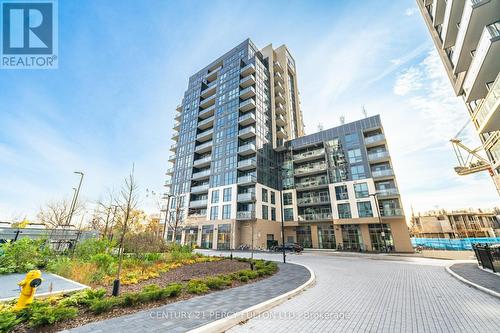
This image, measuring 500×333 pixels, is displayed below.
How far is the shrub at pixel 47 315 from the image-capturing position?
4.27m

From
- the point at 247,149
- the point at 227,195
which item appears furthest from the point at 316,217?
the point at 247,149

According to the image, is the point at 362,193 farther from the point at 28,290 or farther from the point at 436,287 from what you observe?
the point at 28,290

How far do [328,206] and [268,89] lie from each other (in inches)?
Result: 1189

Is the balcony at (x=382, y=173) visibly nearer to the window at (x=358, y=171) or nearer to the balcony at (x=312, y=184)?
the window at (x=358, y=171)

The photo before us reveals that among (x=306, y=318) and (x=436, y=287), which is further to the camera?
(x=436, y=287)

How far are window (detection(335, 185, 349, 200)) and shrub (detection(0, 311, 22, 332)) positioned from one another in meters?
38.2

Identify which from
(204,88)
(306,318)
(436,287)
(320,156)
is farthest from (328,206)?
(204,88)

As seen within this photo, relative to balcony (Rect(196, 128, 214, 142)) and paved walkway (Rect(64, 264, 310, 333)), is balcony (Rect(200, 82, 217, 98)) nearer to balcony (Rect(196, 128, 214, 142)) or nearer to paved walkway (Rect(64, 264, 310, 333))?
balcony (Rect(196, 128, 214, 142))

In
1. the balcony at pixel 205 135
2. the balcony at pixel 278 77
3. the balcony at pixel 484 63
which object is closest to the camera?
the balcony at pixel 484 63

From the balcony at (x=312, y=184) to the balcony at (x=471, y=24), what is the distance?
84.9 ft

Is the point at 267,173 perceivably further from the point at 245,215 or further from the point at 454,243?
the point at 454,243

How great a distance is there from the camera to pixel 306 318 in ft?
18.3

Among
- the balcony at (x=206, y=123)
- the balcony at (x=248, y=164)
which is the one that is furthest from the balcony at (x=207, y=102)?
the balcony at (x=248, y=164)

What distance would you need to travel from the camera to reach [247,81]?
A: 44.4 meters
